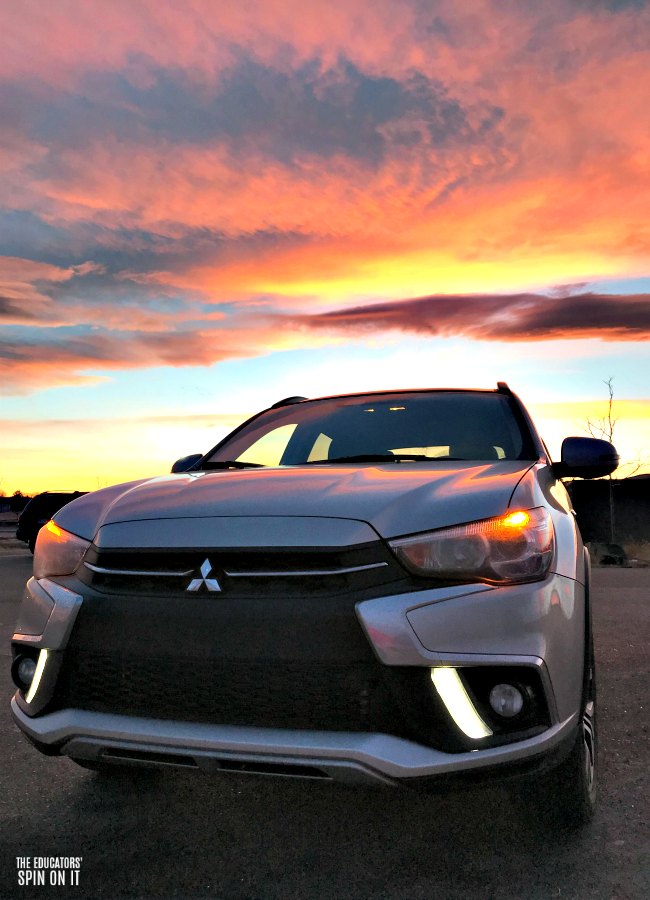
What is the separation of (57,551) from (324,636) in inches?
40.3

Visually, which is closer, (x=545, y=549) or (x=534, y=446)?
(x=545, y=549)

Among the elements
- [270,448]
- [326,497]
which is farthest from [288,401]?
[326,497]

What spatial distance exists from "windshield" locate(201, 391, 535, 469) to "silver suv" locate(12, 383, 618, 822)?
0.85 metres

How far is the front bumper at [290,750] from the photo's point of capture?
214 cm

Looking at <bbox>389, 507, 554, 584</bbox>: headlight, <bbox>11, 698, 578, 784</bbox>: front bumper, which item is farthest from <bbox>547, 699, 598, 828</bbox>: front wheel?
<bbox>389, 507, 554, 584</bbox>: headlight

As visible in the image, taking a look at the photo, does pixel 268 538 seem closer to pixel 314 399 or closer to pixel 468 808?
pixel 468 808

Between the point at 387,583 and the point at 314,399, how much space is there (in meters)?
2.45

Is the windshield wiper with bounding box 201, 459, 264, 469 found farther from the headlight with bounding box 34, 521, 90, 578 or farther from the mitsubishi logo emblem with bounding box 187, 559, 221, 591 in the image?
the mitsubishi logo emblem with bounding box 187, 559, 221, 591

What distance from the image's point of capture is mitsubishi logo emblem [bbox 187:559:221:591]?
230 cm

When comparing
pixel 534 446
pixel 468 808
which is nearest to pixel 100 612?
pixel 468 808

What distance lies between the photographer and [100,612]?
2.39 metres

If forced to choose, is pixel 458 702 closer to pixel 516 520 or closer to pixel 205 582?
pixel 516 520

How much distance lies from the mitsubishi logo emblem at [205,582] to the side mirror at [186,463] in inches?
63.2

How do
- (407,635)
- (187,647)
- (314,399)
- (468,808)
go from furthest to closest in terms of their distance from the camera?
(314,399), (468,808), (187,647), (407,635)
